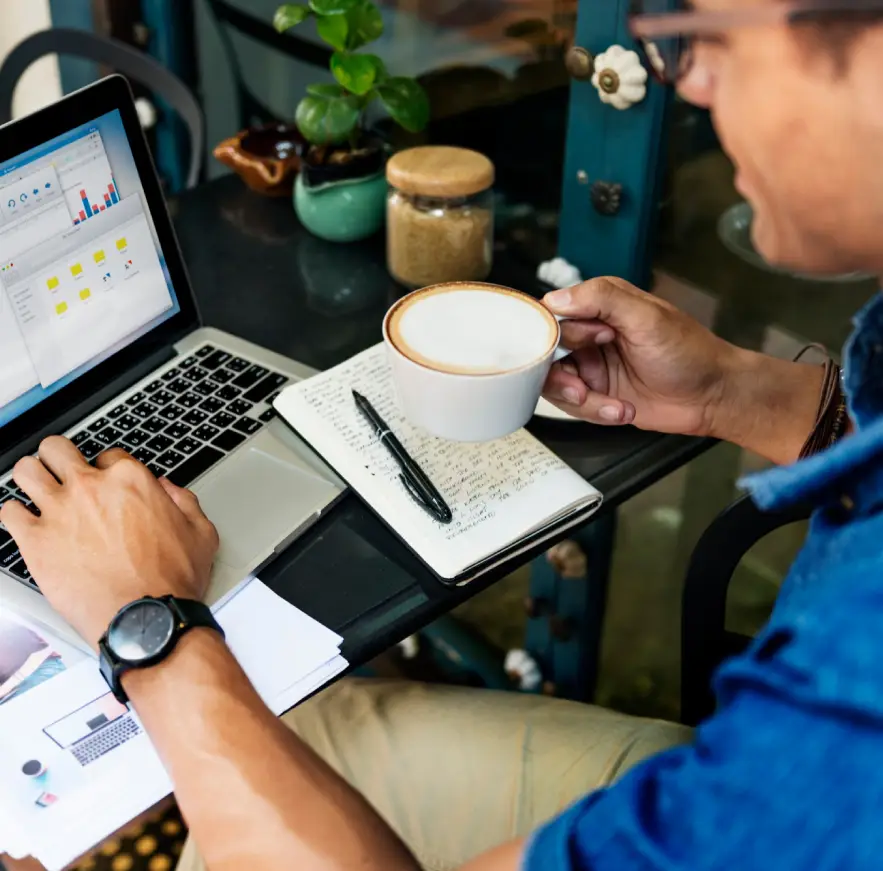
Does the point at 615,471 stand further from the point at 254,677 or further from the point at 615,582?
the point at 615,582

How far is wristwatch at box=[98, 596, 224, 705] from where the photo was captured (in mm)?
677

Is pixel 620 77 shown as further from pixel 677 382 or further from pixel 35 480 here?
pixel 35 480

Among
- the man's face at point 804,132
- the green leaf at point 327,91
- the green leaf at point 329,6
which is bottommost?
the green leaf at point 327,91

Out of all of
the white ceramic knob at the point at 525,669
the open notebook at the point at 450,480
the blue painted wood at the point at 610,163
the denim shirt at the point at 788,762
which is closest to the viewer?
the denim shirt at the point at 788,762

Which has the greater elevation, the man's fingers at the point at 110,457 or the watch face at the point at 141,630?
the watch face at the point at 141,630

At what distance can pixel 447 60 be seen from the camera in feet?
4.46

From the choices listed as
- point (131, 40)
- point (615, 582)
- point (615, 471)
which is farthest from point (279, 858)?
point (131, 40)

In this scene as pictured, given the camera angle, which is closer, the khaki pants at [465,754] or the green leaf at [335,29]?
the khaki pants at [465,754]

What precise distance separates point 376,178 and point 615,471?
1.68 ft

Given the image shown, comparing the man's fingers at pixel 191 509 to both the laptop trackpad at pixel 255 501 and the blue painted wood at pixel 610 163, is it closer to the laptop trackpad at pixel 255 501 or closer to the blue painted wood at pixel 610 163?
the laptop trackpad at pixel 255 501

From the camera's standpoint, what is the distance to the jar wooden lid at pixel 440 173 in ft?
3.55

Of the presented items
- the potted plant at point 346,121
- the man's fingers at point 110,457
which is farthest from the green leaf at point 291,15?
the man's fingers at point 110,457

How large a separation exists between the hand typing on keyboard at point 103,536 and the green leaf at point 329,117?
0.54 metres

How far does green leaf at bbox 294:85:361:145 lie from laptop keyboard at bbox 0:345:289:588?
0.33 meters
